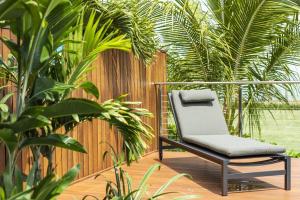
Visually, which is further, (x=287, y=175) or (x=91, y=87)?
(x=287, y=175)

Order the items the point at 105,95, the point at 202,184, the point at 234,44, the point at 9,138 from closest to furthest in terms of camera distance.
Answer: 1. the point at 9,138
2. the point at 202,184
3. the point at 105,95
4. the point at 234,44

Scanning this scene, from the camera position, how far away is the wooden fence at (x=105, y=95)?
13.1ft

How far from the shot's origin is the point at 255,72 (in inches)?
299

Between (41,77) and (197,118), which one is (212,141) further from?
(41,77)

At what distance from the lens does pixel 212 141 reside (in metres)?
4.31

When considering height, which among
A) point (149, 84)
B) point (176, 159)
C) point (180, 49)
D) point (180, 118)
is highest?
point (180, 49)

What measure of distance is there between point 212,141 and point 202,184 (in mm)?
471

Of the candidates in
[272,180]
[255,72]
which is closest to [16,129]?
[272,180]

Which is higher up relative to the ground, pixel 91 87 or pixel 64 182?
pixel 91 87

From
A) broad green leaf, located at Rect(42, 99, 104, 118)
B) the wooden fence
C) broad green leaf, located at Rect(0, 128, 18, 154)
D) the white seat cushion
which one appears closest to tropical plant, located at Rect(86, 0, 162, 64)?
the wooden fence

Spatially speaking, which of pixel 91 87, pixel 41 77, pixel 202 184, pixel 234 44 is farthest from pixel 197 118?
pixel 41 77

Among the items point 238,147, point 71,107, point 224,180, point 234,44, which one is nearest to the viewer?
point 71,107

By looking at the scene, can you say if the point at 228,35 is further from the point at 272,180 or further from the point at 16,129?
the point at 16,129

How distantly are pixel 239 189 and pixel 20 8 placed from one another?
2869mm
